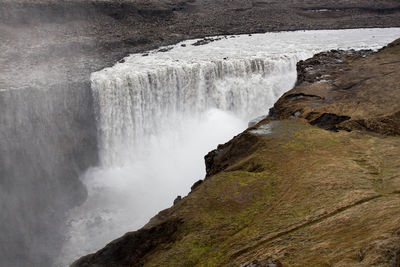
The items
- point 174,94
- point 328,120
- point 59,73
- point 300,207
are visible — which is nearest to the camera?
point 300,207

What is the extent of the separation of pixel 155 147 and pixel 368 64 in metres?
13.9

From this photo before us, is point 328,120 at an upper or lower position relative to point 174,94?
upper

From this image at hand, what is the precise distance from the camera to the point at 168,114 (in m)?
23.2

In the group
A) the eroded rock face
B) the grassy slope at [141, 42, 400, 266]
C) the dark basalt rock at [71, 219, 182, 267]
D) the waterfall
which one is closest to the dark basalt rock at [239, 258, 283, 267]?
the grassy slope at [141, 42, 400, 266]

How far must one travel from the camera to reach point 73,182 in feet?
68.2

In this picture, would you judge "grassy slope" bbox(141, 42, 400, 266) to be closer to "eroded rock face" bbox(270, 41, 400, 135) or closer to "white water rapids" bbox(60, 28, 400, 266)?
"eroded rock face" bbox(270, 41, 400, 135)

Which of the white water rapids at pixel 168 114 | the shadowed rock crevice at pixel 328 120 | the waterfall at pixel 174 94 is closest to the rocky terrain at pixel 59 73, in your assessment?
the waterfall at pixel 174 94

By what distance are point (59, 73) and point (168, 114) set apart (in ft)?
24.4

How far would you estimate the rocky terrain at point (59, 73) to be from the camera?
18469 millimetres

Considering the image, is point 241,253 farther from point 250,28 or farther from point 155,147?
point 250,28

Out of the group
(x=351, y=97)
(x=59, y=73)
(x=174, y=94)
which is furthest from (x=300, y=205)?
(x=59, y=73)

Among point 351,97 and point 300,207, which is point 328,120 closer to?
point 351,97

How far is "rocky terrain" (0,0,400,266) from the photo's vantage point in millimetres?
18469

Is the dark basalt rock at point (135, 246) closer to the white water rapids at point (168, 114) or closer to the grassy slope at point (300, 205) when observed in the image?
the grassy slope at point (300, 205)
